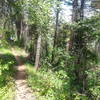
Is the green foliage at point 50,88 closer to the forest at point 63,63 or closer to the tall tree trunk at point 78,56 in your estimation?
the forest at point 63,63

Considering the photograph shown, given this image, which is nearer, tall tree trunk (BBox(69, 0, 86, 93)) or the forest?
the forest

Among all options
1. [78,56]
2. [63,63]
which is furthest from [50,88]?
[63,63]

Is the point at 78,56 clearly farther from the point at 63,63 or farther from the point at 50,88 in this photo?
the point at 50,88

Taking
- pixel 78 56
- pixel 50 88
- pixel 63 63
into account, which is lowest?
pixel 50 88

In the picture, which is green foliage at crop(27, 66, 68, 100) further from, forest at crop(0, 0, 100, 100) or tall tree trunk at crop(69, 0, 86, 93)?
tall tree trunk at crop(69, 0, 86, 93)

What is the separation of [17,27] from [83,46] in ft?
68.4

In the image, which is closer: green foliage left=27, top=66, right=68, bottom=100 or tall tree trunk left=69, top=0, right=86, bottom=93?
green foliage left=27, top=66, right=68, bottom=100

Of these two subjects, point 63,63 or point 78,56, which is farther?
point 63,63

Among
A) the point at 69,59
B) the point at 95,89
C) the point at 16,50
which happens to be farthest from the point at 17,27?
the point at 95,89

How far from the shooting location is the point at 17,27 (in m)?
30.2

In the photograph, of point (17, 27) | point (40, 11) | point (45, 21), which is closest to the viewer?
point (40, 11)

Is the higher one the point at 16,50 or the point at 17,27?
the point at 17,27

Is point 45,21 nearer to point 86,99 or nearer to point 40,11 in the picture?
point 40,11

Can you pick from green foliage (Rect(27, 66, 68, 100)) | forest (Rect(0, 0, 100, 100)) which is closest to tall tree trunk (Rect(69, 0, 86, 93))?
forest (Rect(0, 0, 100, 100))
